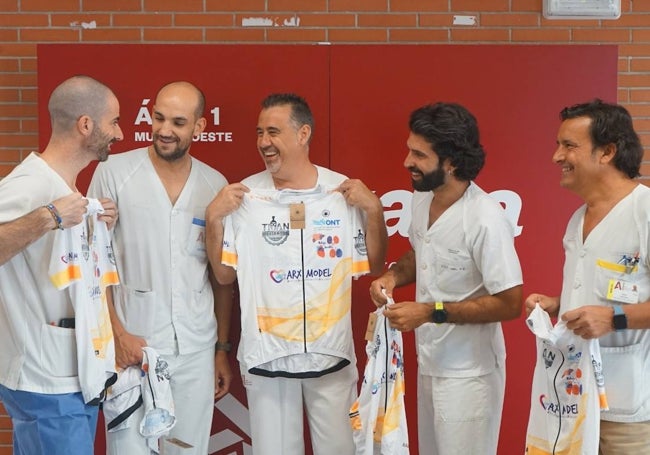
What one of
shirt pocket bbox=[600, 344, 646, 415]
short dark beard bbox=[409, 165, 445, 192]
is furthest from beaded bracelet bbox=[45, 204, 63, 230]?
shirt pocket bbox=[600, 344, 646, 415]

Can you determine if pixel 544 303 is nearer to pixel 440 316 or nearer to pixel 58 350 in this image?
pixel 440 316

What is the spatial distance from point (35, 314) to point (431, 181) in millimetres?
1570

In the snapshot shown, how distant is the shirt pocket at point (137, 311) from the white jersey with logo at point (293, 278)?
1.23 ft

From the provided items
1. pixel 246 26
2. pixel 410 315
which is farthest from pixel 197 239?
pixel 246 26

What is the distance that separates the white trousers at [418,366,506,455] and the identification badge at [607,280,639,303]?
657 mm

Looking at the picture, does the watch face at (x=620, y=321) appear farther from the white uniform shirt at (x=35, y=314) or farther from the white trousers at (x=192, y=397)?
the white uniform shirt at (x=35, y=314)

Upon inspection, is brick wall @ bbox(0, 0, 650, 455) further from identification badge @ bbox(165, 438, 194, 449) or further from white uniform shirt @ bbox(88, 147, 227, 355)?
identification badge @ bbox(165, 438, 194, 449)

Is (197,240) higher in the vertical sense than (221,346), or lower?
higher

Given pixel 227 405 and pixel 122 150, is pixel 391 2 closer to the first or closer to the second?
pixel 122 150

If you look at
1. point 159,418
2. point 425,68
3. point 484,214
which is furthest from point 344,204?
point 159,418

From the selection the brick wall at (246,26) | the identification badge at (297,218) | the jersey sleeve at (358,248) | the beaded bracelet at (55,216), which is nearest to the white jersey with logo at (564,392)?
the jersey sleeve at (358,248)

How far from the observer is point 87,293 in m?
2.79

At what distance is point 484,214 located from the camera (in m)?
3.11

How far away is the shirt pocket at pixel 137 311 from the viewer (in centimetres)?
337
